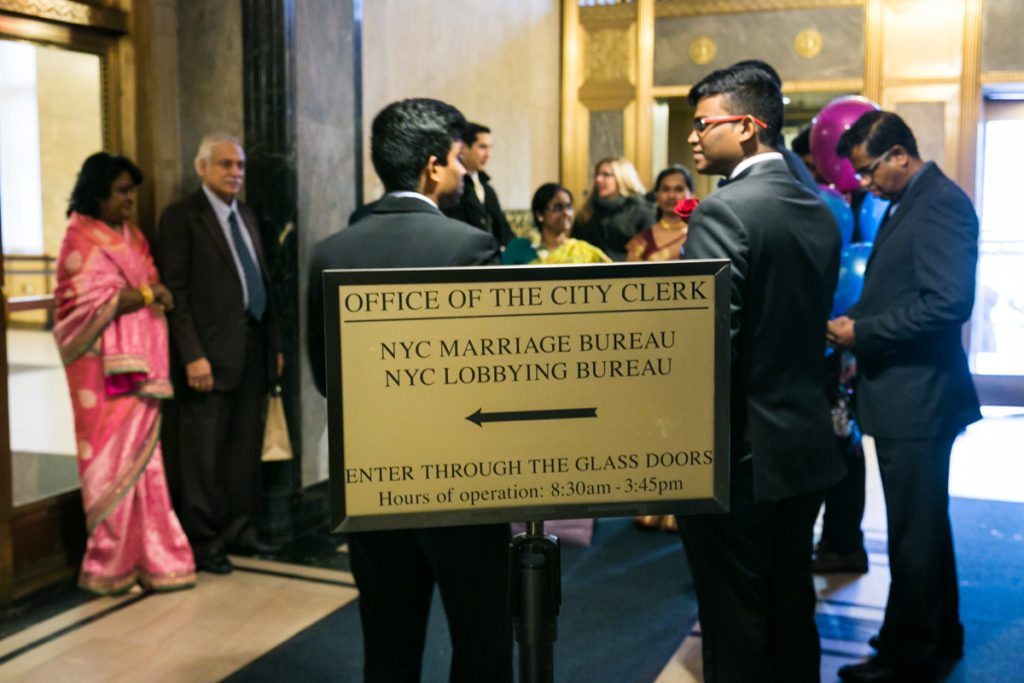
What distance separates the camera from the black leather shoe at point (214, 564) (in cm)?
410

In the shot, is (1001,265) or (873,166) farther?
(1001,265)

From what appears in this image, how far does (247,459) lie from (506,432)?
3245mm

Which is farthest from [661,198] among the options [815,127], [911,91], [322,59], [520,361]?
[520,361]

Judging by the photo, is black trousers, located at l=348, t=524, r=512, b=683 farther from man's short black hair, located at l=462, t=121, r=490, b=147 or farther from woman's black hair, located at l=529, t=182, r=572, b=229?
woman's black hair, located at l=529, t=182, r=572, b=229

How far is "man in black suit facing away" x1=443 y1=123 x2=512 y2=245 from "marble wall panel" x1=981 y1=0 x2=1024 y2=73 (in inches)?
162

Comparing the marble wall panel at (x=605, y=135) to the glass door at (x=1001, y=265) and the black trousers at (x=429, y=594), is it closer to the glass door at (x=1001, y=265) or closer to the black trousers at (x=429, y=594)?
the glass door at (x=1001, y=265)

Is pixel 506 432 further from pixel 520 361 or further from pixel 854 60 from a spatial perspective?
pixel 854 60

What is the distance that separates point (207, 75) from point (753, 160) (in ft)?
9.33

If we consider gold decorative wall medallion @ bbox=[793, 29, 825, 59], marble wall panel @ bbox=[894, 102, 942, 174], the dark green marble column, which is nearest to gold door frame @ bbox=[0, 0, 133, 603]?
the dark green marble column

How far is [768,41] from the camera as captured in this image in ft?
26.1

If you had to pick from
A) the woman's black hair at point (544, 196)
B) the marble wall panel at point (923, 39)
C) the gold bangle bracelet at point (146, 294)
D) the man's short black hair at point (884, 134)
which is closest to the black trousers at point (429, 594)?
the man's short black hair at point (884, 134)

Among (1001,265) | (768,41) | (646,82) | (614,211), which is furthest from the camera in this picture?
(646,82)

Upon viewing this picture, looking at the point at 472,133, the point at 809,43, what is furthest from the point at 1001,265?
the point at 472,133

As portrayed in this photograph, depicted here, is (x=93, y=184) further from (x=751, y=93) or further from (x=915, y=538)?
(x=915, y=538)
